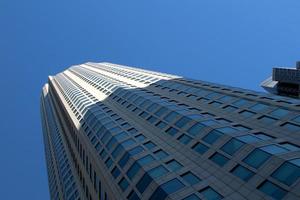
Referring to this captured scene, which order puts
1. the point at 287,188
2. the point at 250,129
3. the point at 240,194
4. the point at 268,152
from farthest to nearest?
the point at 250,129 < the point at 268,152 < the point at 240,194 < the point at 287,188

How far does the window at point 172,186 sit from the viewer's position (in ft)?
106

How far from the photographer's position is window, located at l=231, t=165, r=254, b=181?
3138cm

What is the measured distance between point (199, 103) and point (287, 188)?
32.1m

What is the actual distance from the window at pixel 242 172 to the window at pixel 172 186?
4.58 m

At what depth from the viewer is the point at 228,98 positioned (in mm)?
57219

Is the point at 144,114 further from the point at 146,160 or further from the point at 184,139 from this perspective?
the point at 146,160

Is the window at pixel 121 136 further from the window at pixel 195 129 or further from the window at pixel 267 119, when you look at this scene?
the window at pixel 267 119

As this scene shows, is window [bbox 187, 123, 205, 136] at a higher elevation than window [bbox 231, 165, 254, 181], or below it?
below

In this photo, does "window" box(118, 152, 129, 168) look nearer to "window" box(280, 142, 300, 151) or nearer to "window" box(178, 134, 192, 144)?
"window" box(178, 134, 192, 144)

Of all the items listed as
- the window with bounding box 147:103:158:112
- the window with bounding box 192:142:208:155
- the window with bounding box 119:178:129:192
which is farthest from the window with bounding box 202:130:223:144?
the window with bounding box 147:103:158:112

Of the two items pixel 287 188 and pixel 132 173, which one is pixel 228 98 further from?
pixel 287 188

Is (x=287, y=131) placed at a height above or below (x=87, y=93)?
above

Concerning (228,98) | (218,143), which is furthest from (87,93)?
(218,143)

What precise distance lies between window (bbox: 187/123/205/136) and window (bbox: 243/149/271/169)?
10312 millimetres
